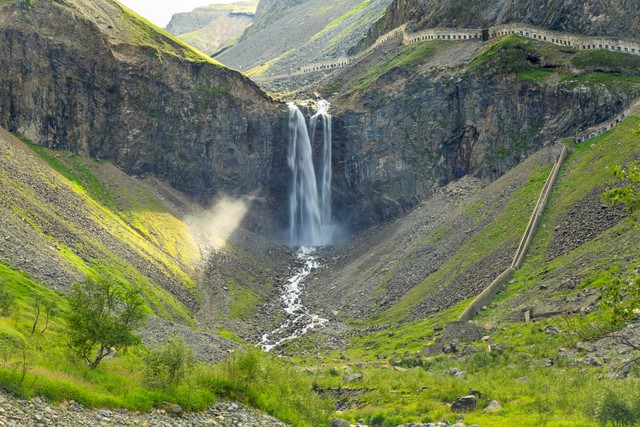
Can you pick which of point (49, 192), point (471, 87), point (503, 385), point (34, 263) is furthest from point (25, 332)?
point (471, 87)

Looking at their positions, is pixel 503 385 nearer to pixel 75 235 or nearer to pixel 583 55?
pixel 75 235

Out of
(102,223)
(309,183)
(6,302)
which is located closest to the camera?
(6,302)

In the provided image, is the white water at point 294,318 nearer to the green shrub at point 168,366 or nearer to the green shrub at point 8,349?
the green shrub at point 168,366

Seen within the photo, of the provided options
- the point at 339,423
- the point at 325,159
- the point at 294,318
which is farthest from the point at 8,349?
the point at 325,159

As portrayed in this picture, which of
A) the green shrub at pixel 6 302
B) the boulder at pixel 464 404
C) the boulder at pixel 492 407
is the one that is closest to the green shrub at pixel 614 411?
the boulder at pixel 492 407

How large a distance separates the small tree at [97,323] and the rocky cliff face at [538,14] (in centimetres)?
10901

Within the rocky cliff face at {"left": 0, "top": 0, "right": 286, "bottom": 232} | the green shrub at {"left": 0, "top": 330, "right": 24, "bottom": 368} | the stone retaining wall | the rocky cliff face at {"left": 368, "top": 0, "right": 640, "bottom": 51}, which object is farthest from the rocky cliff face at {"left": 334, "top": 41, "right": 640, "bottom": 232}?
the green shrub at {"left": 0, "top": 330, "right": 24, "bottom": 368}

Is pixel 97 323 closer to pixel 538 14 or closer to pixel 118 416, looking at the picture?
pixel 118 416

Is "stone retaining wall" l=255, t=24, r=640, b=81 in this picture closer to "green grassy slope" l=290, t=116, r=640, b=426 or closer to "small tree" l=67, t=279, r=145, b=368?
"green grassy slope" l=290, t=116, r=640, b=426

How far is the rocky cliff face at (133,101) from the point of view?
11619cm

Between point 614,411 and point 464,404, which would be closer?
point 614,411

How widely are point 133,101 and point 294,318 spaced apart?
54.2m

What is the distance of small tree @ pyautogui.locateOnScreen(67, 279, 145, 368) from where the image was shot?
38344 millimetres

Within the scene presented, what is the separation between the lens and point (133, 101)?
126562mm
